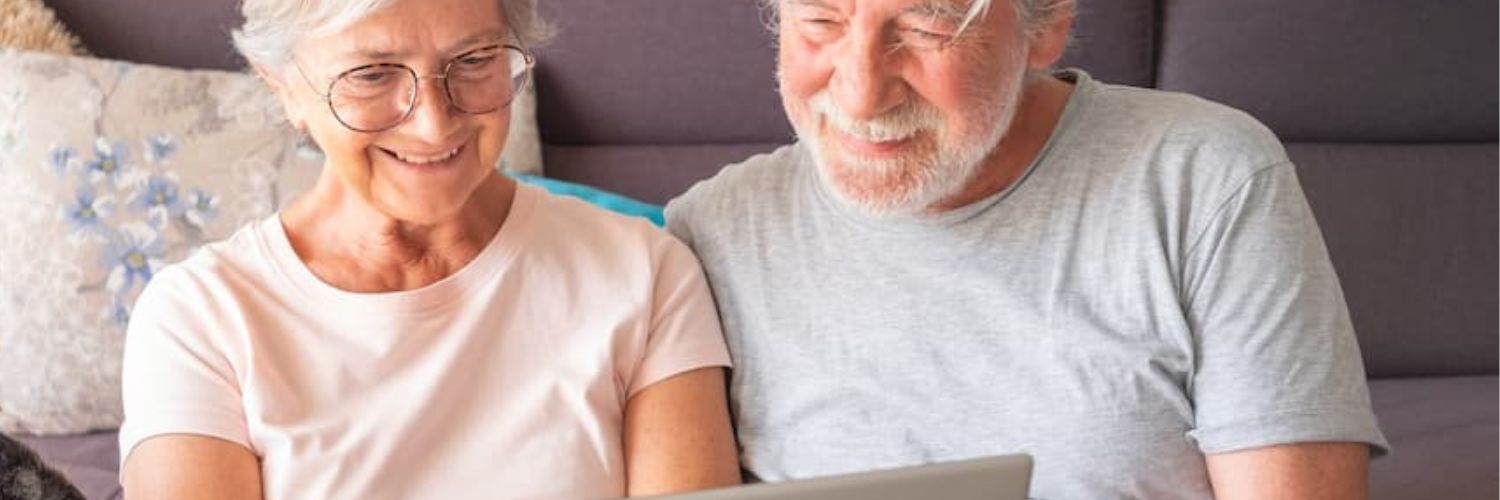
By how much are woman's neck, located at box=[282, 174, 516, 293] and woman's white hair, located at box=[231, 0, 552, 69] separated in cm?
14

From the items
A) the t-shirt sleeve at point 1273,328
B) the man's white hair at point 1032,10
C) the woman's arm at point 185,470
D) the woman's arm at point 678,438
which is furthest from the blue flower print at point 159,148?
the t-shirt sleeve at point 1273,328

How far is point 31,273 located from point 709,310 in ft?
2.95

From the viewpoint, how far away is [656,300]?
151 cm

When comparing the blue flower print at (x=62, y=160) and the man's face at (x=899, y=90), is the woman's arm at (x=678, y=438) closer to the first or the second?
the man's face at (x=899, y=90)

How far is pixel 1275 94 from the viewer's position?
2.33 meters

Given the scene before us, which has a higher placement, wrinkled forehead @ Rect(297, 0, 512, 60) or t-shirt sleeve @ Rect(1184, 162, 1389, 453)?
wrinkled forehead @ Rect(297, 0, 512, 60)

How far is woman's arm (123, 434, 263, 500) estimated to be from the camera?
4.52 feet

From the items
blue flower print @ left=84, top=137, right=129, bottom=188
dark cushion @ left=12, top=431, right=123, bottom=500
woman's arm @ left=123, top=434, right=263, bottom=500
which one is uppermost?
woman's arm @ left=123, top=434, right=263, bottom=500

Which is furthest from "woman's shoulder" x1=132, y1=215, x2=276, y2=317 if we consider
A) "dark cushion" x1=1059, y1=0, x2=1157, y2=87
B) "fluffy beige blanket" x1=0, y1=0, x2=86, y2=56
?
"dark cushion" x1=1059, y1=0, x2=1157, y2=87

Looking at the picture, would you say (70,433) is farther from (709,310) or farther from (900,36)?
(900,36)

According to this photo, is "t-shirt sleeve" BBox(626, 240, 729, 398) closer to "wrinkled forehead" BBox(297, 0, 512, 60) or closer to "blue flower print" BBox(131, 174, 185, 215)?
"wrinkled forehead" BBox(297, 0, 512, 60)

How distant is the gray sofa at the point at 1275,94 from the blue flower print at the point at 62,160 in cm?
28

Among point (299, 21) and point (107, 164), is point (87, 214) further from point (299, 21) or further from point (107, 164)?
point (299, 21)

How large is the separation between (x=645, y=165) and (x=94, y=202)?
2.24ft
